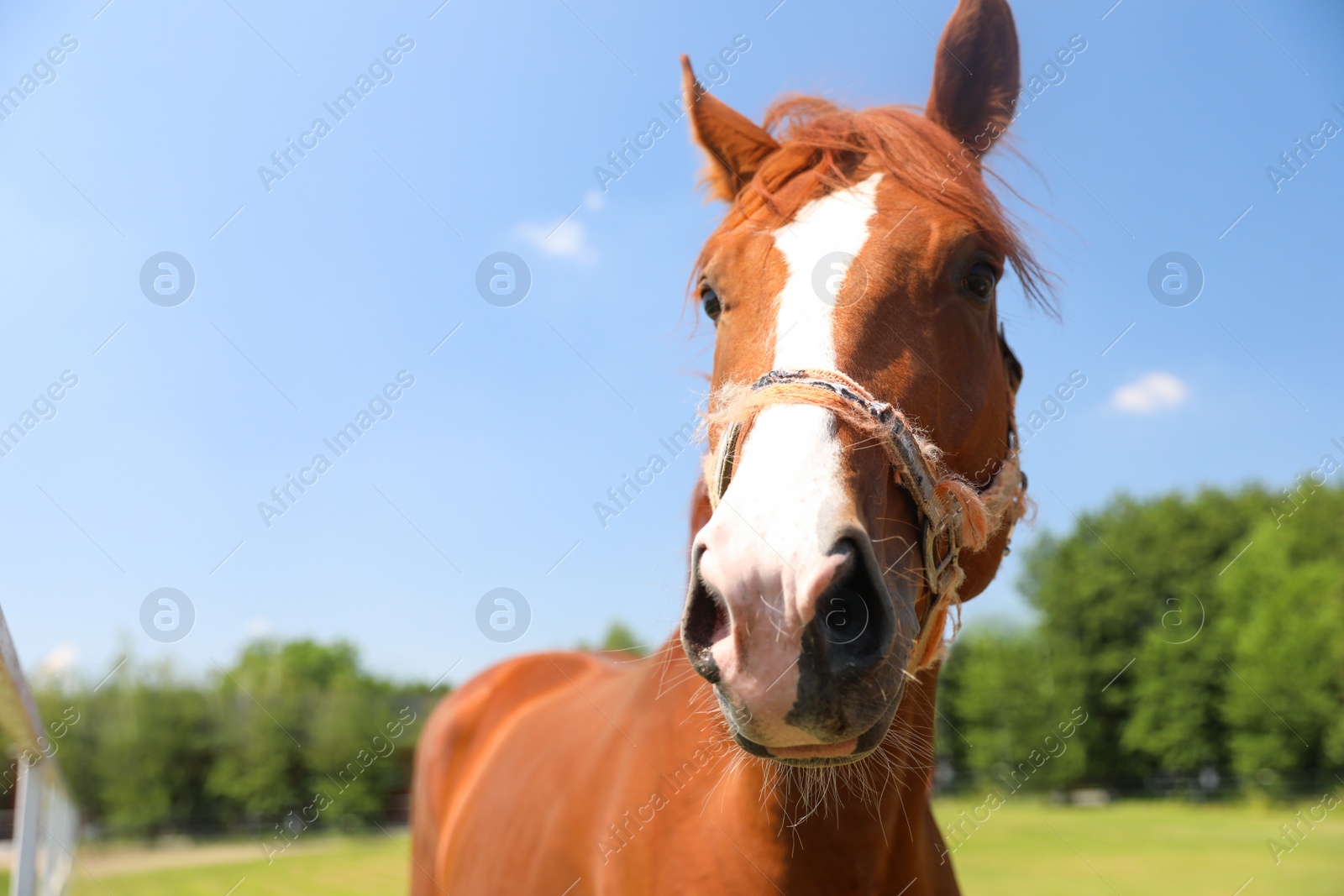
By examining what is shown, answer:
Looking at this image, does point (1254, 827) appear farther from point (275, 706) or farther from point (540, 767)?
point (275, 706)

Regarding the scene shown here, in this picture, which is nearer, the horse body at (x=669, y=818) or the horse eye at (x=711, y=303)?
the horse body at (x=669, y=818)

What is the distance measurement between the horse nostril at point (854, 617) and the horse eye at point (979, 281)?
100 centimetres

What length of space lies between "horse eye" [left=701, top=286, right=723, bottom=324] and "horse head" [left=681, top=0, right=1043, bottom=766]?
1.6 inches

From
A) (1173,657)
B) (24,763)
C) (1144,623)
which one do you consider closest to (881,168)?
(24,763)

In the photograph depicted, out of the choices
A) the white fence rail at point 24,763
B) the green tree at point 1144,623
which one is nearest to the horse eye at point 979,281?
the white fence rail at point 24,763

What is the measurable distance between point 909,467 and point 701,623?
588 mm

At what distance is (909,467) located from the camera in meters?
1.72

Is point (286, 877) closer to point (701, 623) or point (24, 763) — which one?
point (24, 763)

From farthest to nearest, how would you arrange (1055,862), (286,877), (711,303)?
1. (286,877)
2. (1055,862)
3. (711,303)

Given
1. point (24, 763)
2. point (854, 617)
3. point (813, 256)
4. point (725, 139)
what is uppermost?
point (24, 763)

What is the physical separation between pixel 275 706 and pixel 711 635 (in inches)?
2045

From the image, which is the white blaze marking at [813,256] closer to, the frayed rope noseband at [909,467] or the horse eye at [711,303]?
the frayed rope noseband at [909,467]

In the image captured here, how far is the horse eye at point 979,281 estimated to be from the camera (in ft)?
6.95

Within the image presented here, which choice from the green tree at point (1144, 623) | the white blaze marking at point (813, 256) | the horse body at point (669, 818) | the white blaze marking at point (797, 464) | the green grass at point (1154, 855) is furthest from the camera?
the green tree at point (1144, 623)
